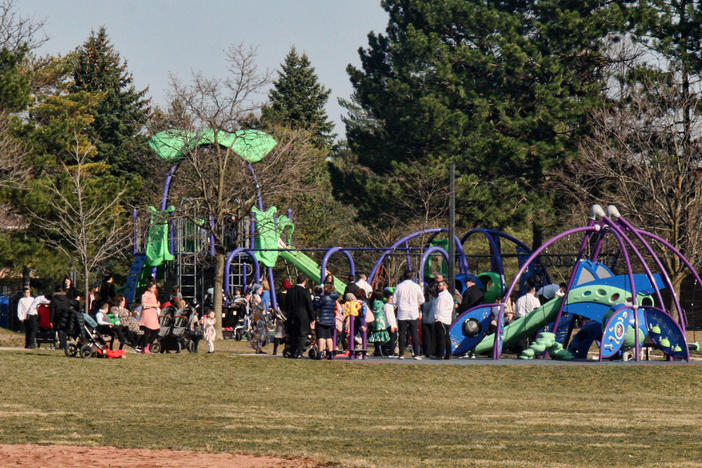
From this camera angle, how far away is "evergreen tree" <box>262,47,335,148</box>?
74750mm

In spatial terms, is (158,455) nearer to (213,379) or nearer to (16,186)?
(213,379)

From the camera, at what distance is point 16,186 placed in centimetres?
3828

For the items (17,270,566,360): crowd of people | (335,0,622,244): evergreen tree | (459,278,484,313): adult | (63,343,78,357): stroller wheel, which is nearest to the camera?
(17,270,566,360): crowd of people

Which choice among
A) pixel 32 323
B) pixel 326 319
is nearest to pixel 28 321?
pixel 32 323

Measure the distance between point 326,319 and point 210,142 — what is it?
52.2ft

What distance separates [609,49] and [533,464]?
36.4 m

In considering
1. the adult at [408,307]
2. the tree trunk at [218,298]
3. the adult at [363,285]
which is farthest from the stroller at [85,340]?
the tree trunk at [218,298]

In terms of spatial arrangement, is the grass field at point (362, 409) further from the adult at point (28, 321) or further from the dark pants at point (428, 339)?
the adult at point (28, 321)

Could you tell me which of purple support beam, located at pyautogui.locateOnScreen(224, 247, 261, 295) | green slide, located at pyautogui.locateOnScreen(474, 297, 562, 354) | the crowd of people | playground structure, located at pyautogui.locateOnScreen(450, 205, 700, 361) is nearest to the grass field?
the crowd of people

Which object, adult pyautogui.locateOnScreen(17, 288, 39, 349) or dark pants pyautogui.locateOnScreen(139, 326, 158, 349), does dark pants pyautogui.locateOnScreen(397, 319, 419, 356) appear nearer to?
dark pants pyautogui.locateOnScreen(139, 326, 158, 349)

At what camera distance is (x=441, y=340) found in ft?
72.2

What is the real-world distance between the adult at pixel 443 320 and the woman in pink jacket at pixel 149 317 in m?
5.71

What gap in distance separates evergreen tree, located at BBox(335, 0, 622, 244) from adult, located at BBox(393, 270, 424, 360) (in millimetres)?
22074

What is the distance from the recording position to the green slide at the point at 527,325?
2314 cm
